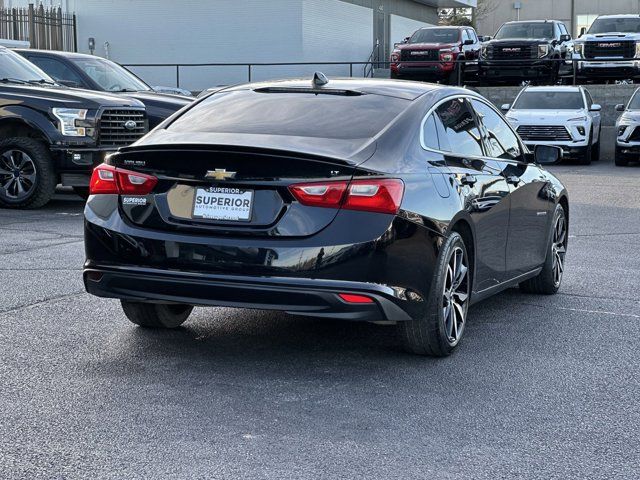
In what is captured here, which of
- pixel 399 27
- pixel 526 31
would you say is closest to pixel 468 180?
pixel 526 31

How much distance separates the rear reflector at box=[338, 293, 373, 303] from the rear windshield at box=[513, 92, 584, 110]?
68.9 feet

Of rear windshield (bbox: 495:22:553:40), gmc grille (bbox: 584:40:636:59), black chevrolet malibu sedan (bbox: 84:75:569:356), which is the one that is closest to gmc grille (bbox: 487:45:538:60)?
rear windshield (bbox: 495:22:553:40)

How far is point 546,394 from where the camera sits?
561 cm

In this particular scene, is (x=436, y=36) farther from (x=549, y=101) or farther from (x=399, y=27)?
(x=399, y=27)

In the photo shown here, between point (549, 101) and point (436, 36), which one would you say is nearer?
point (549, 101)

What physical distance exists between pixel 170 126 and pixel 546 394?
2.58 metres

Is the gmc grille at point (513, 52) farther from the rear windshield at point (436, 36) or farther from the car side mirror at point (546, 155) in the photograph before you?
the car side mirror at point (546, 155)

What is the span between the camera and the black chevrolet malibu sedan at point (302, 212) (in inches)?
221

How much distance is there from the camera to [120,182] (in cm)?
603

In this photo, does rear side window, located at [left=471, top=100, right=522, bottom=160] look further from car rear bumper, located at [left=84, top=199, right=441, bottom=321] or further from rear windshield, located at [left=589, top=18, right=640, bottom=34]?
rear windshield, located at [left=589, top=18, right=640, bottom=34]

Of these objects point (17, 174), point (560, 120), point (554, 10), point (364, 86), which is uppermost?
point (554, 10)

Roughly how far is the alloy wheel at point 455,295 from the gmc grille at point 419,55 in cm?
2636

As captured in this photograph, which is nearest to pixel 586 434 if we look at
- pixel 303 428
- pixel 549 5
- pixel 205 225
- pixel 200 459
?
pixel 303 428

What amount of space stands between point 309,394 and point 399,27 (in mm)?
45106
